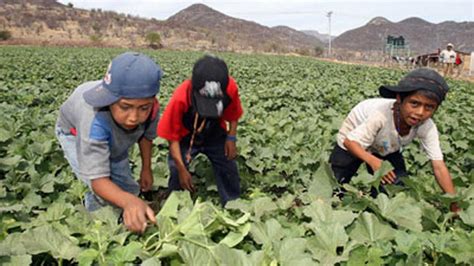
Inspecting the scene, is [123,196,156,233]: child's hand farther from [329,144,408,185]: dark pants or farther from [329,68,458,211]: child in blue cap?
[329,144,408,185]: dark pants

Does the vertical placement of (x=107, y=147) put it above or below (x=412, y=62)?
above

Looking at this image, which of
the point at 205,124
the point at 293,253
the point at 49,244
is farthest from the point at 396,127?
the point at 49,244

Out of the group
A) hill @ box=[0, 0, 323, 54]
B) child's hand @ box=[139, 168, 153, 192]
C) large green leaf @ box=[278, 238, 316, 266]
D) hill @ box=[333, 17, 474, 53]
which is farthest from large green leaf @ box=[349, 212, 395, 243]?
hill @ box=[333, 17, 474, 53]

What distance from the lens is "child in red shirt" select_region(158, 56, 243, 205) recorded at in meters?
3.06

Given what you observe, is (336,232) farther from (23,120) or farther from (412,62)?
(412,62)

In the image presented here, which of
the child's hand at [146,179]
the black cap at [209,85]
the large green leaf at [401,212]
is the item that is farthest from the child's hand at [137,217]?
the child's hand at [146,179]

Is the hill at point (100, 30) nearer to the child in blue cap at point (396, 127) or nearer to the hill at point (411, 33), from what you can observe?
the child in blue cap at point (396, 127)

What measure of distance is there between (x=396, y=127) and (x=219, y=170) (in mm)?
1361

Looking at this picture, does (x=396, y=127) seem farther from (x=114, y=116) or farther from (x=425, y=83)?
(x=114, y=116)

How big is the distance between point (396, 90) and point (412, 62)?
34772 millimetres

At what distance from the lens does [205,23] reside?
144 metres

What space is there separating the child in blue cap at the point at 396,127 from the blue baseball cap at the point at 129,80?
1.37 m

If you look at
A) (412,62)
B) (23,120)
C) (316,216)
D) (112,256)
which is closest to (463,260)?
(316,216)

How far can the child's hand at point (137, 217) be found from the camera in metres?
1.76
